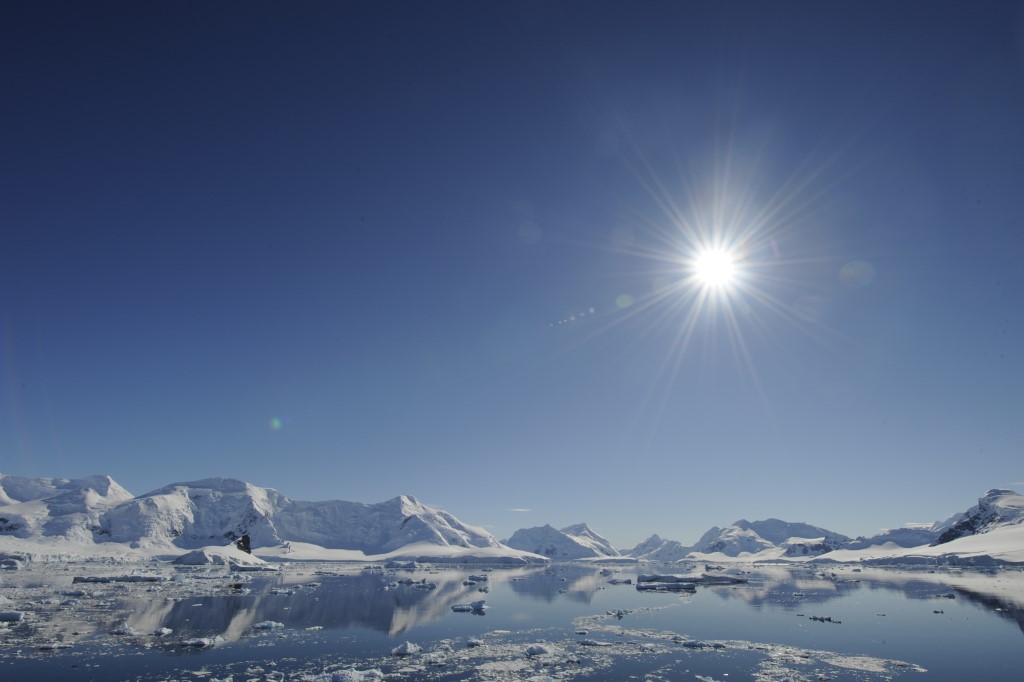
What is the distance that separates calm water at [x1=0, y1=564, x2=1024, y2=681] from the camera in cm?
2622

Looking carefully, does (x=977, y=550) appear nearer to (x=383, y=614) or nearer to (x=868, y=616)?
(x=868, y=616)

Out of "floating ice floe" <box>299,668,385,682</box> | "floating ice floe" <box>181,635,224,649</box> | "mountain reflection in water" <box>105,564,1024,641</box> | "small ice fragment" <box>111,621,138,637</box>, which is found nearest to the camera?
"floating ice floe" <box>299,668,385,682</box>

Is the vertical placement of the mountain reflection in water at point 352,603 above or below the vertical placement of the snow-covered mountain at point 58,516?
below

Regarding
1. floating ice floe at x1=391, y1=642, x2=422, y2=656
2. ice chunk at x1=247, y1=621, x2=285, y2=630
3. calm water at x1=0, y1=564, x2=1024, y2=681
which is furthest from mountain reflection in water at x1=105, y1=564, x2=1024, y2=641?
floating ice floe at x1=391, y1=642, x2=422, y2=656

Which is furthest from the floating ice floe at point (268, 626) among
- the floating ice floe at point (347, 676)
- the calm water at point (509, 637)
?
the floating ice floe at point (347, 676)

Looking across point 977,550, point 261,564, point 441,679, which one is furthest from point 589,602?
point 977,550

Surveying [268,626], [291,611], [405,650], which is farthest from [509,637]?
[291,611]

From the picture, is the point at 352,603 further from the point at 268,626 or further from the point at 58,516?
the point at 58,516

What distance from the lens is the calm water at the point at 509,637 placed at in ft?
86.0

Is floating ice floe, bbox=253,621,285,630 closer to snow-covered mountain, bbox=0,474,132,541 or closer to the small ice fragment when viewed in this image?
the small ice fragment

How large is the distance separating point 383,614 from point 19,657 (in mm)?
26301

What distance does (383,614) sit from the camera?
47.8m

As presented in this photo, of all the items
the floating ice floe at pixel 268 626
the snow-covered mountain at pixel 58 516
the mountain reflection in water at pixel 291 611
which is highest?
the snow-covered mountain at pixel 58 516

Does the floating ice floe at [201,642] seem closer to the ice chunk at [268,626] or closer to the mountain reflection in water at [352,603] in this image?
the mountain reflection in water at [352,603]
